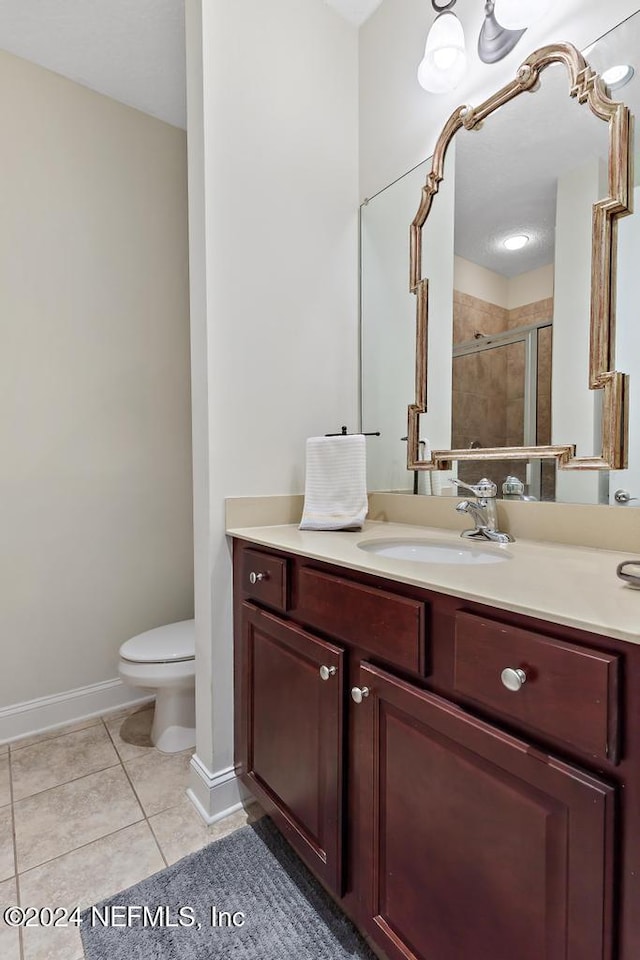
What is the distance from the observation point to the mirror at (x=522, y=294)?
→ 3.50ft

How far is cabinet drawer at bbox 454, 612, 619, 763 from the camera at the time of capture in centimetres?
55

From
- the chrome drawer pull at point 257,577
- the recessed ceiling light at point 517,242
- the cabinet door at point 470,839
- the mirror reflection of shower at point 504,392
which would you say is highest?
the recessed ceiling light at point 517,242

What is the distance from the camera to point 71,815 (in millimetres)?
1429

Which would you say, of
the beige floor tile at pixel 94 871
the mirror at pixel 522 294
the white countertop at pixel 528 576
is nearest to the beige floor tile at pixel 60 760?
the beige floor tile at pixel 94 871

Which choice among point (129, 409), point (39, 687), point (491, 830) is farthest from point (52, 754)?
point (491, 830)

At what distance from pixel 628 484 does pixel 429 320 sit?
78cm

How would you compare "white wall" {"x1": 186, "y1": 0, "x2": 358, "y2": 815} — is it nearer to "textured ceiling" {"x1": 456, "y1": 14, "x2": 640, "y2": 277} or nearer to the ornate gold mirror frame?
"textured ceiling" {"x1": 456, "y1": 14, "x2": 640, "y2": 277}

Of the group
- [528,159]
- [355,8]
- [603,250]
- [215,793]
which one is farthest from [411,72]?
[215,793]

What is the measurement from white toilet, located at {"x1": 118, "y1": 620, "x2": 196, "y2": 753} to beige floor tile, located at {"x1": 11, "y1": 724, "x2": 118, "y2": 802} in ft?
0.66

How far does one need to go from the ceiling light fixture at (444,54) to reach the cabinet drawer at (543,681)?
155cm

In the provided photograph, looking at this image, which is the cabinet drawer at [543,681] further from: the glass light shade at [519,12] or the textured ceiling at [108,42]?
the textured ceiling at [108,42]

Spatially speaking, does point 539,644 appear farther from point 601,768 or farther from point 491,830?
point 491,830

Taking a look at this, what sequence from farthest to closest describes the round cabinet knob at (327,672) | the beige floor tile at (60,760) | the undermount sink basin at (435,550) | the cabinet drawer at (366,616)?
1. the beige floor tile at (60,760)
2. the undermount sink basin at (435,550)
3. the round cabinet knob at (327,672)
4. the cabinet drawer at (366,616)

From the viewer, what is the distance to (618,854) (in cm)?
55
